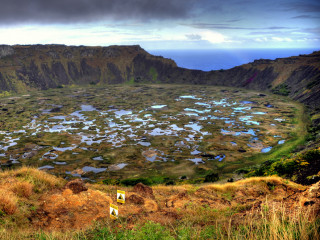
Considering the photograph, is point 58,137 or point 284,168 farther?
point 58,137

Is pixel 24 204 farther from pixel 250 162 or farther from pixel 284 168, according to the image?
pixel 250 162

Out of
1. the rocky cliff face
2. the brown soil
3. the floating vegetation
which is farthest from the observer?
the rocky cliff face

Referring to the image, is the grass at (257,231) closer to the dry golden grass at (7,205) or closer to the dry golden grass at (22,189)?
the dry golden grass at (7,205)

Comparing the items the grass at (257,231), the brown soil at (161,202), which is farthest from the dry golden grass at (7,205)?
the grass at (257,231)

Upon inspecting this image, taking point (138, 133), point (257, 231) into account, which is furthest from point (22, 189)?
point (138, 133)

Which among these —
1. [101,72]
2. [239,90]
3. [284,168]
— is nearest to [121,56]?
[101,72]

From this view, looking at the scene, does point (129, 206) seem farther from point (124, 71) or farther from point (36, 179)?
point (124, 71)

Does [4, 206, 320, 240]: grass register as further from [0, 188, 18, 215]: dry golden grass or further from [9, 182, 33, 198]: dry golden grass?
[9, 182, 33, 198]: dry golden grass

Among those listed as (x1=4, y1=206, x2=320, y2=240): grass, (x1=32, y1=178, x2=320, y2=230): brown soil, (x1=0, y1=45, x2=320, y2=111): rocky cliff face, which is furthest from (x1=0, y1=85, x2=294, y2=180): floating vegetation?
(x1=4, y1=206, x2=320, y2=240): grass
